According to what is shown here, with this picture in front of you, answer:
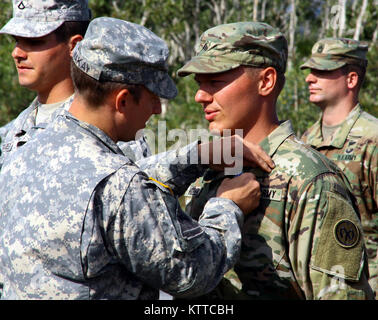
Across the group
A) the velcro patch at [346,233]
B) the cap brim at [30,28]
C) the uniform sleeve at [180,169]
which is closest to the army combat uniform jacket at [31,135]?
the cap brim at [30,28]

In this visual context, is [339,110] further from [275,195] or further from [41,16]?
[275,195]

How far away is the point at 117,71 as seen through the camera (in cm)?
251

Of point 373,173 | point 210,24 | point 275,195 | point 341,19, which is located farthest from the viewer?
point 210,24

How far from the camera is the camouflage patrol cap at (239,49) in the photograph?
296cm

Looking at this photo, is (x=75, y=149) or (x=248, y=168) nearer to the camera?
(x=75, y=149)

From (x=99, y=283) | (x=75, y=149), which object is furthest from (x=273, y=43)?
(x=99, y=283)

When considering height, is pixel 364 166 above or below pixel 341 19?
above

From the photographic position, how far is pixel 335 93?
19.0 feet

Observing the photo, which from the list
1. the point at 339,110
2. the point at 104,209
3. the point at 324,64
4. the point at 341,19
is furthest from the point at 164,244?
the point at 341,19

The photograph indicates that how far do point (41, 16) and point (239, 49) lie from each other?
1.63 m

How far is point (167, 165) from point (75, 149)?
2.98 ft

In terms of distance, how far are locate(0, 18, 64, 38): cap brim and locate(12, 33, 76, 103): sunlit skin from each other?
47 millimetres

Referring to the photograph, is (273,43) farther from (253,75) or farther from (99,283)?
(99,283)

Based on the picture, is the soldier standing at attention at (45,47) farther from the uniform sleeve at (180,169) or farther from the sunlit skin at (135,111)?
the sunlit skin at (135,111)
